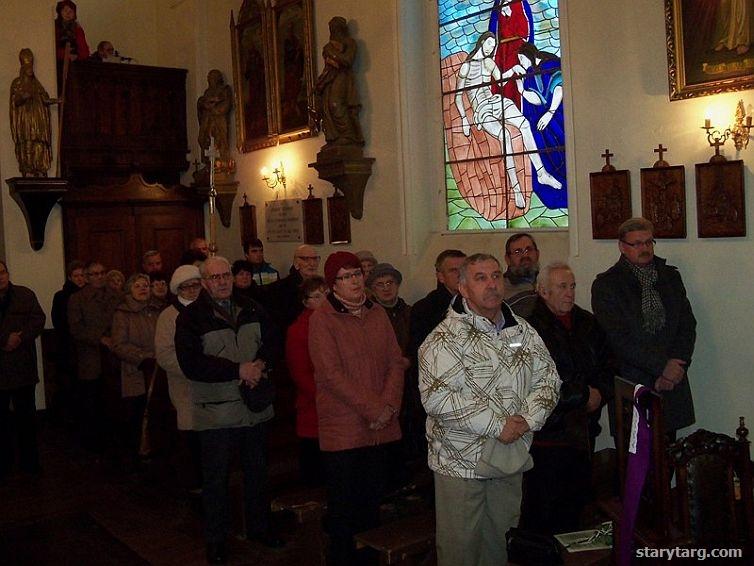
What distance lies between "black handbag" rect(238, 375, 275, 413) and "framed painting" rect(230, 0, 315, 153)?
4659mm

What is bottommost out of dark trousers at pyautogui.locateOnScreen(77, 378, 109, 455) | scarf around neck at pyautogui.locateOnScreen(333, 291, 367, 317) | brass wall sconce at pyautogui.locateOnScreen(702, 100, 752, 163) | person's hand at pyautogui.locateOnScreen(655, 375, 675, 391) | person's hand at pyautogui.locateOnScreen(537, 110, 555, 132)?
dark trousers at pyautogui.locateOnScreen(77, 378, 109, 455)

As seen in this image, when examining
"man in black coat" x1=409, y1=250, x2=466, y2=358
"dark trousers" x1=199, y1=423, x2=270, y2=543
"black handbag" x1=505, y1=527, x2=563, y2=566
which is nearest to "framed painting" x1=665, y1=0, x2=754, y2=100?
"man in black coat" x1=409, y1=250, x2=466, y2=358

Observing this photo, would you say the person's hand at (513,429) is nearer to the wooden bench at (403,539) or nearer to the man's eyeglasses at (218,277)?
the wooden bench at (403,539)

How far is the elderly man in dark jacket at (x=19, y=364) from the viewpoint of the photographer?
6234mm

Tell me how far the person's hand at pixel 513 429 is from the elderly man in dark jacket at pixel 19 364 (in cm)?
429

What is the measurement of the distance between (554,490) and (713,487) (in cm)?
79

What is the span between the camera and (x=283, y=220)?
9352 millimetres

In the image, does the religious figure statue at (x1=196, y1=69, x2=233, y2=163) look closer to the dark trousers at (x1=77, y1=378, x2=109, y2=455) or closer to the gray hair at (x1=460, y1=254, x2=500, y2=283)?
the dark trousers at (x1=77, y1=378, x2=109, y2=455)

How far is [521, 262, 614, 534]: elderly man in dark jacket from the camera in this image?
3.87 metres

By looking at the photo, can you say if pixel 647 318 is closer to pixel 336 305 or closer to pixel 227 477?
pixel 336 305

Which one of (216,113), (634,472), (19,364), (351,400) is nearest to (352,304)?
(351,400)

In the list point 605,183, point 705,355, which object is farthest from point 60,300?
point 705,355

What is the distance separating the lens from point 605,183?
5.80m

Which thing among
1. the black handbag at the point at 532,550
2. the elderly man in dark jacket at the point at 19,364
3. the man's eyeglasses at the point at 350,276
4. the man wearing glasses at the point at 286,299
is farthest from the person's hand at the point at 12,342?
the black handbag at the point at 532,550
